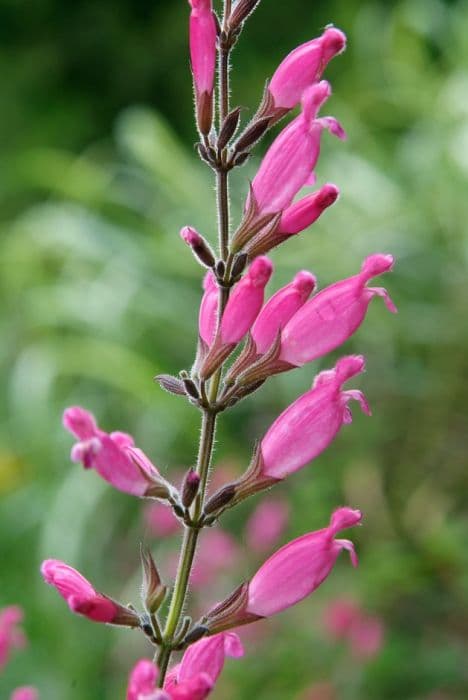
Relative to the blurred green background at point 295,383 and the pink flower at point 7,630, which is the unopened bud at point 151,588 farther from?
the blurred green background at point 295,383

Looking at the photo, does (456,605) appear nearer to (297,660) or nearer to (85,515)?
(297,660)

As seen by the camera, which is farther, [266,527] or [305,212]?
[266,527]

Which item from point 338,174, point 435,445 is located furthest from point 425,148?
point 435,445

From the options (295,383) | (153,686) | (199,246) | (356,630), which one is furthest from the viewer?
(295,383)

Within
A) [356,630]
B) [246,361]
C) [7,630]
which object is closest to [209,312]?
[246,361]

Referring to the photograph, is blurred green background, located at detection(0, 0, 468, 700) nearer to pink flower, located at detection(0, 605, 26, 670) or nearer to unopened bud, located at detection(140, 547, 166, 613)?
pink flower, located at detection(0, 605, 26, 670)

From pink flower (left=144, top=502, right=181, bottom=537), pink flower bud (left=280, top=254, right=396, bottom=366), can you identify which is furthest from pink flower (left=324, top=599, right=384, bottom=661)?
pink flower bud (left=280, top=254, right=396, bottom=366)

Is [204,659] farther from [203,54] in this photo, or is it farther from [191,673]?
[203,54]
